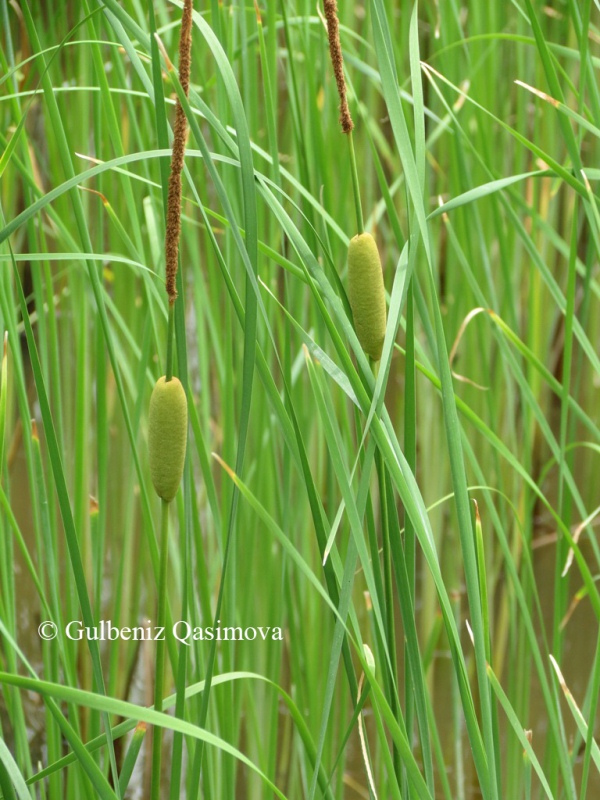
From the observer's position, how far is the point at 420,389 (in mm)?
1179

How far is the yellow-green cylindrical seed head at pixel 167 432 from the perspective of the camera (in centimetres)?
34

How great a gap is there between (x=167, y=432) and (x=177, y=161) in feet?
0.35

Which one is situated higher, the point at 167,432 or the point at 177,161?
the point at 177,161

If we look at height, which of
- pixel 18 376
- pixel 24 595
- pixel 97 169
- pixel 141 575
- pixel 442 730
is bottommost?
pixel 442 730

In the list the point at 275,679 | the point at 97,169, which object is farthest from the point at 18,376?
the point at 275,679

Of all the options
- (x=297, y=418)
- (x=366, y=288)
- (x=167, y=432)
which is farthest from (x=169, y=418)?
(x=297, y=418)

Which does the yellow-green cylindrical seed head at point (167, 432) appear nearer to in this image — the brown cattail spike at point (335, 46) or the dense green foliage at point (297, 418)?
the dense green foliage at point (297, 418)

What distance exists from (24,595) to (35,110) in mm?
911

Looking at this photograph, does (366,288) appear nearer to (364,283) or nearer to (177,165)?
(364,283)

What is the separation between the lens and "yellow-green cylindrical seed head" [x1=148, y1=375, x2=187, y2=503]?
338 mm

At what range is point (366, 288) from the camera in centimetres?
38

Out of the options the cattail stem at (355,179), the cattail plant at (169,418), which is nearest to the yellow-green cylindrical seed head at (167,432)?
the cattail plant at (169,418)

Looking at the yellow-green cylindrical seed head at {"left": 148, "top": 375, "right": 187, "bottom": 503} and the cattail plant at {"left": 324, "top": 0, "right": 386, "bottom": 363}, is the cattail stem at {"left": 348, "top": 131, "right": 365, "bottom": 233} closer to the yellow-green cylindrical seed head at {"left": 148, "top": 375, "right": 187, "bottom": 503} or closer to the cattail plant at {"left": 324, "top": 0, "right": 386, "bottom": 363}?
the cattail plant at {"left": 324, "top": 0, "right": 386, "bottom": 363}

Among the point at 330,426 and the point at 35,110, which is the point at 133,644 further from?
the point at 35,110
